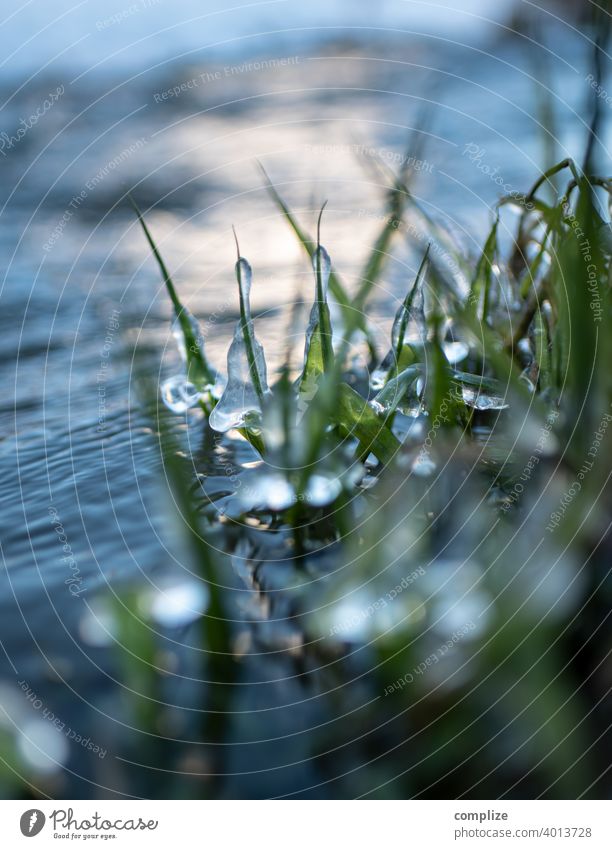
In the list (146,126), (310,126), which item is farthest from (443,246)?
(146,126)

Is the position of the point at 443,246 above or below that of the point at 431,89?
below

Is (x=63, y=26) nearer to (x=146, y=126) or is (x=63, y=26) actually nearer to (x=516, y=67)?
(x=146, y=126)

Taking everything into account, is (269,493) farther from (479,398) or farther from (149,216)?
(149,216)

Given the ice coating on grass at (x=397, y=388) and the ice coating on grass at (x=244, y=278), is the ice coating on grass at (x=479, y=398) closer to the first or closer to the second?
the ice coating on grass at (x=397, y=388)
